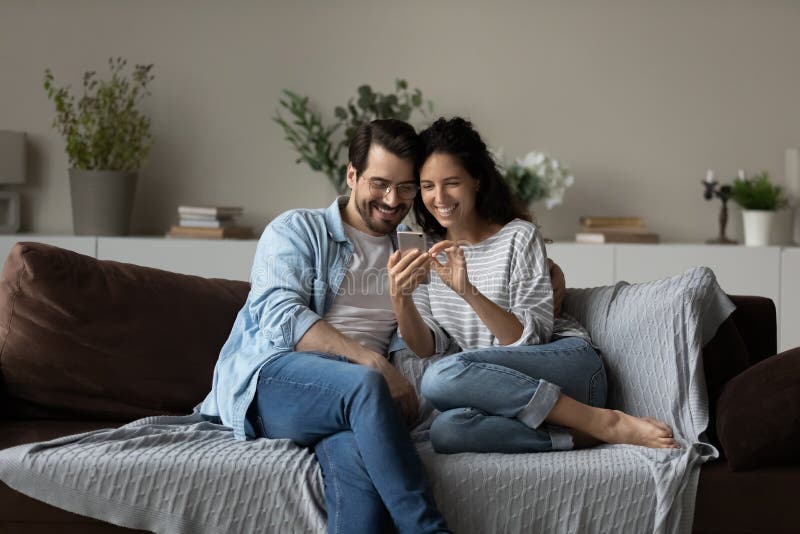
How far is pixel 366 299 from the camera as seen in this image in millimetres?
2639

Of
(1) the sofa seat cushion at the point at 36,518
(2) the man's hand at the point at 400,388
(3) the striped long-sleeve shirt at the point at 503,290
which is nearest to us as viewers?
(1) the sofa seat cushion at the point at 36,518

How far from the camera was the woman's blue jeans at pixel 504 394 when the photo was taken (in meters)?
2.26

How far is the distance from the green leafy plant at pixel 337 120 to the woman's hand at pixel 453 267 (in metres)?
2.05

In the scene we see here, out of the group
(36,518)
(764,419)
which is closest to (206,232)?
(36,518)

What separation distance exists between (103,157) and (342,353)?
2.54 metres

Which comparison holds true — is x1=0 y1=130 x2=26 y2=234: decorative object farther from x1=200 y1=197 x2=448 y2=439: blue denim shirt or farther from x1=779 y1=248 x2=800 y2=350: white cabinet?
x1=779 y1=248 x2=800 y2=350: white cabinet

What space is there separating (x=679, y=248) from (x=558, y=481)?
2443 mm

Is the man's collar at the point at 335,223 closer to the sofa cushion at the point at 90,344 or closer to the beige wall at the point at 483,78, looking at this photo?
the sofa cushion at the point at 90,344

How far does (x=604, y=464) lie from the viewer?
2146mm

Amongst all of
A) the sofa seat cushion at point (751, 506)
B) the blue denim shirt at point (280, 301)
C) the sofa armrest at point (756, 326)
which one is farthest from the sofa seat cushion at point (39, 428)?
the sofa armrest at point (756, 326)

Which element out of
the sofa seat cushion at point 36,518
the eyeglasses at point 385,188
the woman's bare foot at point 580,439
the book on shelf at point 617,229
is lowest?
the sofa seat cushion at point 36,518

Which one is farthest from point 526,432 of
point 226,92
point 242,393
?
point 226,92

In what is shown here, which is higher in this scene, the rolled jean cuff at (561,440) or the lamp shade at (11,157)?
the lamp shade at (11,157)

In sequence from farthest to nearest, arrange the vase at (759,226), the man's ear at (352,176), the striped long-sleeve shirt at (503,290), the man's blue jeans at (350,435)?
the vase at (759,226), the man's ear at (352,176), the striped long-sleeve shirt at (503,290), the man's blue jeans at (350,435)
